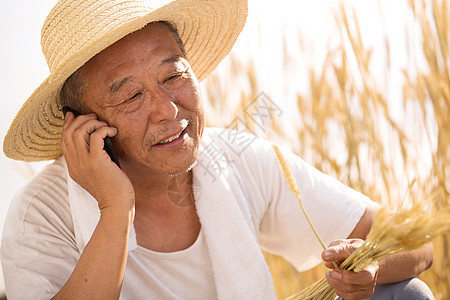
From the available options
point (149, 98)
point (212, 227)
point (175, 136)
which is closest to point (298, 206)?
point (212, 227)

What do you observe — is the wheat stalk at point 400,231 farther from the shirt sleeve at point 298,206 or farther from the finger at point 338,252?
the shirt sleeve at point 298,206

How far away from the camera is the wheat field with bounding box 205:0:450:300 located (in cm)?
224

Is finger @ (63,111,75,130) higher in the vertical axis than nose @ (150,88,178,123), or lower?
higher

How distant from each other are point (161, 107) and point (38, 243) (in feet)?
1.89

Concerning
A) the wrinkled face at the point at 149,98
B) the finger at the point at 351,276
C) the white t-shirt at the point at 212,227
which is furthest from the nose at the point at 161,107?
the finger at the point at 351,276

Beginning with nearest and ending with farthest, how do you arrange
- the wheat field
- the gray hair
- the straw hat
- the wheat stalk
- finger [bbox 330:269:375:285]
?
the wheat stalk → finger [bbox 330:269:375:285] → the straw hat → the gray hair → the wheat field

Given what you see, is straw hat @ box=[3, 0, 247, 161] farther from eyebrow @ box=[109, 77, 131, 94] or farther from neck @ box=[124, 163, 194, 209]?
neck @ box=[124, 163, 194, 209]

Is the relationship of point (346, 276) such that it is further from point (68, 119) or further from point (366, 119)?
point (366, 119)

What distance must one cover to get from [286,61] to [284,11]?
0.28 metres

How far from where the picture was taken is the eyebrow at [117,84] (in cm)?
178

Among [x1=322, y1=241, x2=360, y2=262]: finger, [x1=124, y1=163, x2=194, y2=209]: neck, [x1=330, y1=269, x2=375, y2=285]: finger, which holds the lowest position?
[x1=330, y1=269, x2=375, y2=285]: finger

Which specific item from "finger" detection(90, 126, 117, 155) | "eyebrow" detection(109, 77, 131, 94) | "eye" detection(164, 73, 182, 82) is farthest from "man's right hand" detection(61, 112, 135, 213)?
"eye" detection(164, 73, 182, 82)

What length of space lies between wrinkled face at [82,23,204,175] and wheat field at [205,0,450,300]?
871 mm

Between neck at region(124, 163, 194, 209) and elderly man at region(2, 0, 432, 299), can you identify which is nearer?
elderly man at region(2, 0, 432, 299)
